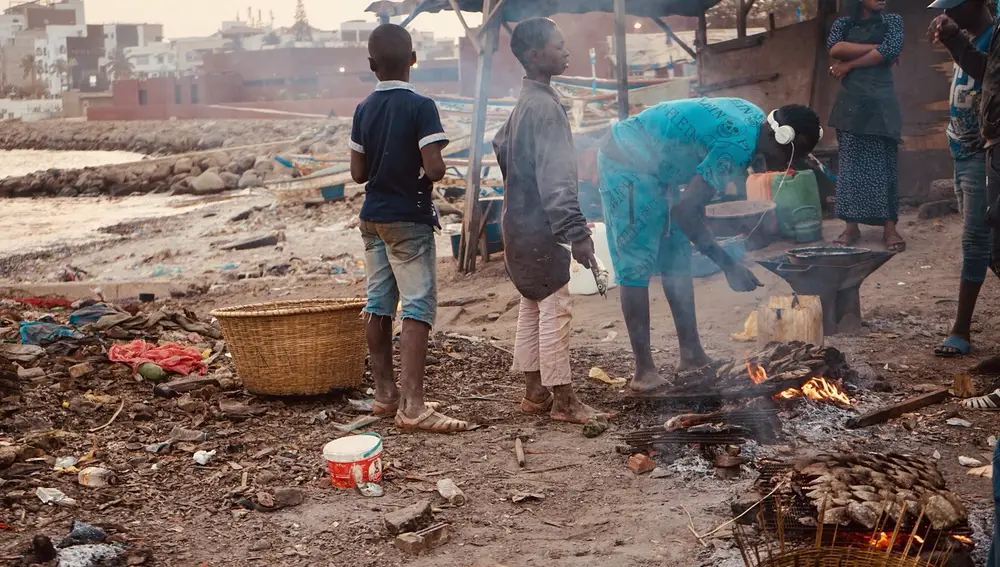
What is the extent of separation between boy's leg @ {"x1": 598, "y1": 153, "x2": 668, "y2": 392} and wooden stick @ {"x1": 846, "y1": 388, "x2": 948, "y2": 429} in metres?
1.15

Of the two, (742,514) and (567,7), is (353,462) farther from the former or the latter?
(567,7)

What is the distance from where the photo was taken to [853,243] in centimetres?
866

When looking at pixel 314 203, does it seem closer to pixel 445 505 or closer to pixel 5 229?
pixel 5 229

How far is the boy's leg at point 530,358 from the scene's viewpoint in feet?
17.3

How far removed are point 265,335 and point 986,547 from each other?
3895 mm

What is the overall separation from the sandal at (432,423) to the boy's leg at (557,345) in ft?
1.79

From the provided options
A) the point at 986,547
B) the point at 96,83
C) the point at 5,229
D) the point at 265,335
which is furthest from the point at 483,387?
the point at 96,83

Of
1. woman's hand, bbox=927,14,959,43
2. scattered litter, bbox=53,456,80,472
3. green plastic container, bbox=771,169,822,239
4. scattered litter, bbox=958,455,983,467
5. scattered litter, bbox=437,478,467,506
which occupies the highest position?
woman's hand, bbox=927,14,959,43

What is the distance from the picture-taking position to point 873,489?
132 inches

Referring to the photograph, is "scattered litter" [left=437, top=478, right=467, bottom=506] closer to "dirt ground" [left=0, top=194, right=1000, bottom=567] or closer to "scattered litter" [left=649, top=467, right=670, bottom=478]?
"dirt ground" [left=0, top=194, right=1000, bottom=567]

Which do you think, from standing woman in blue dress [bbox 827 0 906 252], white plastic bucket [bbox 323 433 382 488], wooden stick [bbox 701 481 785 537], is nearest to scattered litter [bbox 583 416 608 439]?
white plastic bucket [bbox 323 433 382 488]

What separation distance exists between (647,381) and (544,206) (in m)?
1.33

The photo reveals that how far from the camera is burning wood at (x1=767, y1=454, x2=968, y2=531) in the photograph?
319 cm

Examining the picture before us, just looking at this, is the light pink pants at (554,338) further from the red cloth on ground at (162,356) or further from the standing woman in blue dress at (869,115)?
the standing woman in blue dress at (869,115)
